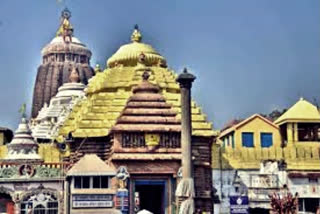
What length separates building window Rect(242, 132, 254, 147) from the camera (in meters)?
47.4

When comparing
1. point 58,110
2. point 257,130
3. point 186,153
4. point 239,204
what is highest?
point 58,110

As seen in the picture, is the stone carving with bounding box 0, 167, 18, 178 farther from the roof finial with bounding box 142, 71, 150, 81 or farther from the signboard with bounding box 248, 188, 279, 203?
the signboard with bounding box 248, 188, 279, 203

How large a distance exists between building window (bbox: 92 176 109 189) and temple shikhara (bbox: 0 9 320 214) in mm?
45

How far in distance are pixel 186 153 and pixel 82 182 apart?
495 centimetres

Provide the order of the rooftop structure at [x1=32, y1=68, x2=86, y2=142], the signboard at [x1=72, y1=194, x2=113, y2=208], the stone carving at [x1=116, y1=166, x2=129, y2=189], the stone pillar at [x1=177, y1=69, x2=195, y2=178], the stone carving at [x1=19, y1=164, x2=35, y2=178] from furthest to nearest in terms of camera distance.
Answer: the rooftop structure at [x1=32, y1=68, x2=86, y2=142] → the stone carving at [x1=116, y1=166, x2=129, y2=189] → the stone carving at [x1=19, y1=164, x2=35, y2=178] → the signboard at [x1=72, y1=194, x2=113, y2=208] → the stone pillar at [x1=177, y1=69, x2=195, y2=178]

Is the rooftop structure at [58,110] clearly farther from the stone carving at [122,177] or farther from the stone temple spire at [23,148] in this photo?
the stone carving at [122,177]

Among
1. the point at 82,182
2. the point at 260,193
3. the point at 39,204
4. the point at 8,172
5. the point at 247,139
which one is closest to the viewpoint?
the point at 82,182

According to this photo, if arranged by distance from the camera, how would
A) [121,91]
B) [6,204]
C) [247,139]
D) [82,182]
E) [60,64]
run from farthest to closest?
[60,64]
[247,139]
[121,91]
[6,204]
[82,182]

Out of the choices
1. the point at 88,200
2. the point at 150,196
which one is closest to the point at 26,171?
the point at 88,200

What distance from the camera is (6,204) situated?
36.6 metres

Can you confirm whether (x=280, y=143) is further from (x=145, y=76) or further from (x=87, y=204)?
(x=87, y=204)

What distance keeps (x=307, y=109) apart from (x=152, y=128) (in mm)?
13912

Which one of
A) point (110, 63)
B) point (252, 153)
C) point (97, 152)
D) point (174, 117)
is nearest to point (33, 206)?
point (97, 152)

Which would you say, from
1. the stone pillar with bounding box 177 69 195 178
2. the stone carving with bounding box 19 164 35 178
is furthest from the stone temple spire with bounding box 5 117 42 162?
the stone pillar with bounding box 177 69 195 178
